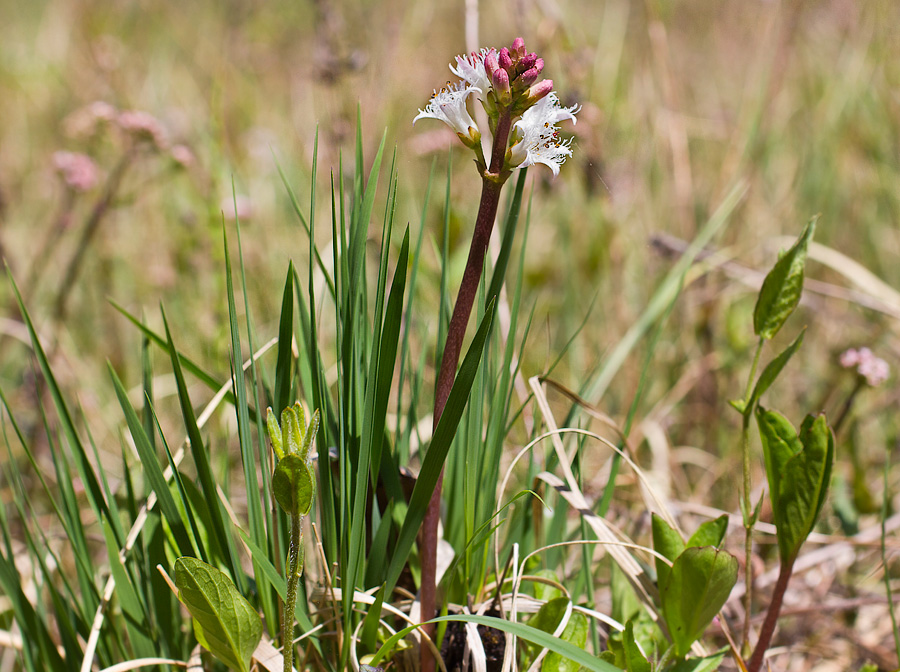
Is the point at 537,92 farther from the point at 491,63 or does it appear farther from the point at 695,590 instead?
the point at 695,590

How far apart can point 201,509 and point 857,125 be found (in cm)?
332

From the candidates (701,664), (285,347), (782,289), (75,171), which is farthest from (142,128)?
(701,664)

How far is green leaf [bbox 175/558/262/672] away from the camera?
2.20 ft

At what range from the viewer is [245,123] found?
3.71 metres

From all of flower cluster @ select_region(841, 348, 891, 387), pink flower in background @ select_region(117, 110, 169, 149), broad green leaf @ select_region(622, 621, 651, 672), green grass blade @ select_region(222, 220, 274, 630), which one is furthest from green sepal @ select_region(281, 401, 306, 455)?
pink flower in background @ select_region(117, 110, 169, 149)

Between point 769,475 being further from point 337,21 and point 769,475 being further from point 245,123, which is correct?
point 245,123

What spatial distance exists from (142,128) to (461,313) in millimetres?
1572

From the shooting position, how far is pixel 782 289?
0.84 meters

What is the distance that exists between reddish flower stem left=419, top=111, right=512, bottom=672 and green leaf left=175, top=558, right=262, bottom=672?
0.19 m

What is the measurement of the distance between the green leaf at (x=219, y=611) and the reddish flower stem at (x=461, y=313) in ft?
0.63

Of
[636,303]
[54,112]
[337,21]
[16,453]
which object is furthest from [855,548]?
[54,112]

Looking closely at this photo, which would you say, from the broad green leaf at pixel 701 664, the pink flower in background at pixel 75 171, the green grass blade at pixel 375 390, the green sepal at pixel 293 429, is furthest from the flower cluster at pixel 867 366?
the pink flower in background at pixel 75 171

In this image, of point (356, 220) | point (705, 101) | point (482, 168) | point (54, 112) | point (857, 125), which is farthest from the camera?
point (705, 101)

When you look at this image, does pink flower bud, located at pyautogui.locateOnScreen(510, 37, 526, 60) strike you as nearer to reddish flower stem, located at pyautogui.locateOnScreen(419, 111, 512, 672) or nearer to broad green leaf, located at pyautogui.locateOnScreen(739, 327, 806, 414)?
reddish flower stem, located at pyautogui.locateOnScreen(419, 111, 512, 672)
